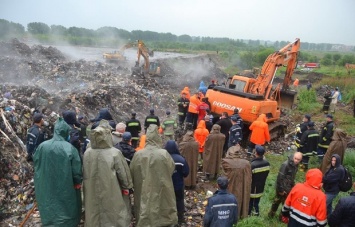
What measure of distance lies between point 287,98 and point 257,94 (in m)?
3.37

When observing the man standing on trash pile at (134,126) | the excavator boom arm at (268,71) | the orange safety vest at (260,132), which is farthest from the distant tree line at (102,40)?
the man standing on trash pile at (134,126)

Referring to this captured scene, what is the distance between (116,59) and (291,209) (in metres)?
27.2

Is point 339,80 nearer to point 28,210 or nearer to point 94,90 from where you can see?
point 94,90

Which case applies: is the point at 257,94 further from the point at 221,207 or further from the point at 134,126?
the point at 221,207

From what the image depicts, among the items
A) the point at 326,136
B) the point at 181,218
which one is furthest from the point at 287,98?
the point at 181,218

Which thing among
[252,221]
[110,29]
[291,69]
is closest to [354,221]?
[252,221]

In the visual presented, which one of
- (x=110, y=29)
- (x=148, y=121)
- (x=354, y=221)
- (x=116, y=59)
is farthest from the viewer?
(x=110, y=29)

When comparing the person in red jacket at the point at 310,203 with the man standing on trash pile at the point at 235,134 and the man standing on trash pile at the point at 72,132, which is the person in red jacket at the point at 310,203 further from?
the man standing on trash pile at the point at 235,134

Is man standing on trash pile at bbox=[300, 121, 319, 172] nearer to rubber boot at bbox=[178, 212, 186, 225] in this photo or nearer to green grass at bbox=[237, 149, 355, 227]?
green grass at bbox=[237, 149, 355, 227]

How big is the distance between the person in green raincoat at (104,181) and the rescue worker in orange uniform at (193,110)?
6.74 meters

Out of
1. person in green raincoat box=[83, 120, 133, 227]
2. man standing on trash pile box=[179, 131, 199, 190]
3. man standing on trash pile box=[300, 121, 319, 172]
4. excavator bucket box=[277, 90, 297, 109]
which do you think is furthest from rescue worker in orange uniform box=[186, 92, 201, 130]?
person in green raincoat box=[83, 120, 133, 227]

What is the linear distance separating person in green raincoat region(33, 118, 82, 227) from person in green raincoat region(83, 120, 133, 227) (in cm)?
18

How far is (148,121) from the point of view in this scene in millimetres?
8828

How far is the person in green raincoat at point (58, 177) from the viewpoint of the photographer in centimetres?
427
